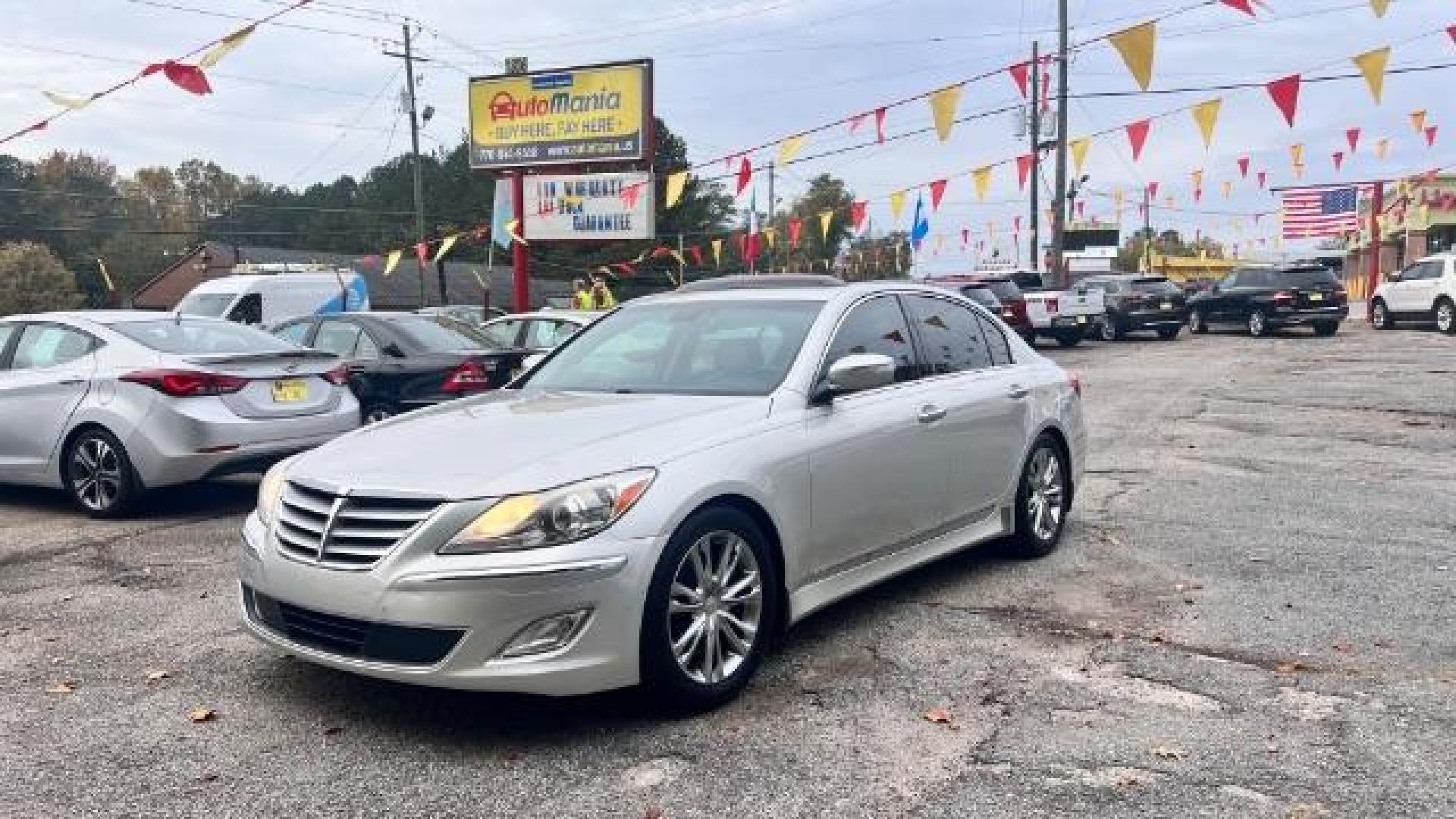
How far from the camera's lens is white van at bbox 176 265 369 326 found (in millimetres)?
20672

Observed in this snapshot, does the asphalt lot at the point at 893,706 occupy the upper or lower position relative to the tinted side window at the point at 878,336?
lower

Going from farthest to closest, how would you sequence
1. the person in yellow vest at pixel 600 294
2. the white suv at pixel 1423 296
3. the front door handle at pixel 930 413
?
the white suv at pixel 1423 296 → the person in yellow vest at pixel 600 294 → the front door handle at pixel 930 413

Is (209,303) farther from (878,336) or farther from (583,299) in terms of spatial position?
(878,336)

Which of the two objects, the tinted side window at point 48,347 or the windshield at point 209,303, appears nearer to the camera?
the tinted side window at point 48,347

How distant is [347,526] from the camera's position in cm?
397

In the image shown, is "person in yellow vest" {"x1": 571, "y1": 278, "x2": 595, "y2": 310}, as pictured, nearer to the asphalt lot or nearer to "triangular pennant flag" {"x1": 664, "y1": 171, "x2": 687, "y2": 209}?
"triangular pennant flag" {"x1": 664, "y1": 171, "x2": 687, "y2": 209}

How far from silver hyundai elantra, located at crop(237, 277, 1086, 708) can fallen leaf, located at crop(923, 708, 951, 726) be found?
65cm

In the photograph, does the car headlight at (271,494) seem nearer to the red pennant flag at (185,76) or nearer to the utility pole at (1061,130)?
the red pennant flag at (185,76)

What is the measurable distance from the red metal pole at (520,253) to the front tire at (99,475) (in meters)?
14.4

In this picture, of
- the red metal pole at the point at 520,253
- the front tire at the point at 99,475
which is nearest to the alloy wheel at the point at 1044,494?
the front tire at the point at 99,475

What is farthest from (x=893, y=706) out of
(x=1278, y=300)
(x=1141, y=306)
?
(x=1278, y=300)

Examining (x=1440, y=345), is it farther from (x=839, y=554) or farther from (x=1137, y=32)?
(x=839, y=554)

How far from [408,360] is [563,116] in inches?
523

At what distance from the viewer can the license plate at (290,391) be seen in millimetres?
8133
